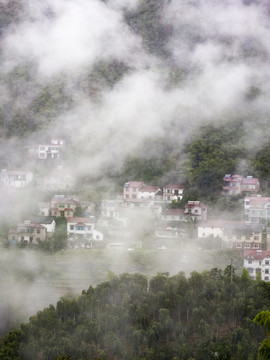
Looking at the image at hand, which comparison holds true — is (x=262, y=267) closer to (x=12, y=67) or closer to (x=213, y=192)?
(x=213, y=192)

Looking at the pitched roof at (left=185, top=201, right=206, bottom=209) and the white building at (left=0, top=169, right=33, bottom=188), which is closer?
the pitched roof at (left=185, top=201, right=206, bottom=209)

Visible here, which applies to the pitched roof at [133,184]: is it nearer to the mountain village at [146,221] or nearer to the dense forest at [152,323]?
the mountain village at [146,221]

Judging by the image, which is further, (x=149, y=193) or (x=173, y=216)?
(x=149, y=193)

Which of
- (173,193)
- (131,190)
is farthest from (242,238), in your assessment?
(131,190)

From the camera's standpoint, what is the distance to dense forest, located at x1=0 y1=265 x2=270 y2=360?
31.4ft

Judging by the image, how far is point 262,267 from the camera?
542 inches

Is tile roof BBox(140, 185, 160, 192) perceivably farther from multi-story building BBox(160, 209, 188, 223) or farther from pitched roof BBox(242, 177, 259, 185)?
pitched roof BBox(242, 177, 259, 185)

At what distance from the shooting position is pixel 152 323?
10336mm

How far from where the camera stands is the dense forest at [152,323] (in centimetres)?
958

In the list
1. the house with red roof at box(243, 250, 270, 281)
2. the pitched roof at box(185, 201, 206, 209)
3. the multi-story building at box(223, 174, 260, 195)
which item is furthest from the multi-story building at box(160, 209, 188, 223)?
the house with red roof at box(243, 250, 270, 281)

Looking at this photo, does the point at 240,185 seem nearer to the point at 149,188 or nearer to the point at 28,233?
the point at 149,188

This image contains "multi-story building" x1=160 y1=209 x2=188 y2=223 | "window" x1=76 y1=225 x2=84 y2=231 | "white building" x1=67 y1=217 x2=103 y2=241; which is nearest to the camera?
"white building" x1=67 y1=217 x2=103 y2=241

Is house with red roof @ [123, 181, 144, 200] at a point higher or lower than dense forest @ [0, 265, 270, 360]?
higher

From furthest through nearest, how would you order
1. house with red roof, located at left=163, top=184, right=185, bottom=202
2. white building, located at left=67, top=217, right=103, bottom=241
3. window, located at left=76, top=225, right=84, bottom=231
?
house with red roof, located at left=163, top=184, right=185, bottom=202 < window, located at left=76, top=225, right=84, bottom=231 < white building, located at left=67, top=217, right=103, bottom=241
